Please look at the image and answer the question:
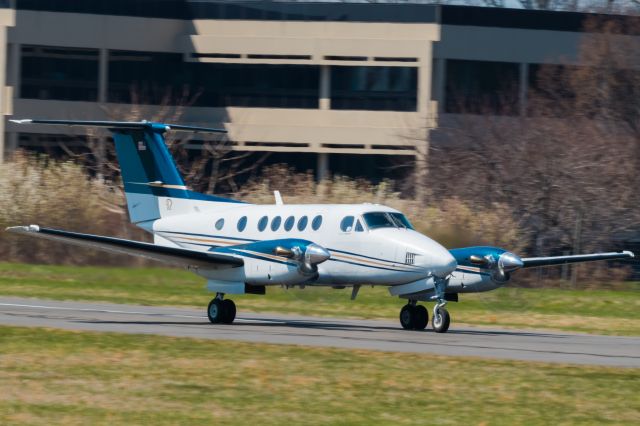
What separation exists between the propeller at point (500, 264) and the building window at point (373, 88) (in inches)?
1279

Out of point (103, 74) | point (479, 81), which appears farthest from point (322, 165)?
point (103, 74)

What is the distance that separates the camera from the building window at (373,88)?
54300 millimetres

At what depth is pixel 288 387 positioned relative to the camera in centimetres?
1380

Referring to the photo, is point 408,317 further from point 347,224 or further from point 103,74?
point 103,74

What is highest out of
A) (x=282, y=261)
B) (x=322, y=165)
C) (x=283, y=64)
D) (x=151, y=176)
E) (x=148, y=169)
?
(x=283, y=64)

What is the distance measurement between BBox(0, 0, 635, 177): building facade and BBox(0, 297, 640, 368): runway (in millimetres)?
27422

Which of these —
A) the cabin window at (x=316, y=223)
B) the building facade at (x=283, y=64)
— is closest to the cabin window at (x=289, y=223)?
the cabin window at (x=316, y=223)

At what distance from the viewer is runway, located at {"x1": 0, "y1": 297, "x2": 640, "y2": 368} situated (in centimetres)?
1816

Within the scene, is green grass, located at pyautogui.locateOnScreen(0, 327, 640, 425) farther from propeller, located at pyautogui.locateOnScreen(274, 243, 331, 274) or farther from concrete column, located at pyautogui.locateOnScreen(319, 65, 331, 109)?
concrete column, located at pyautogui.locateOnScreen(319, 65, 331, 109)

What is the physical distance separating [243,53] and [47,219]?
18.5 metres

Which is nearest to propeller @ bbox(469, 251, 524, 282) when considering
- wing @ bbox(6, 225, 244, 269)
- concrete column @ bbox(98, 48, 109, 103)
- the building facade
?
wing @ bbox(6, 225, 244, 269)

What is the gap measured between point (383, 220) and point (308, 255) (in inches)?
70.8

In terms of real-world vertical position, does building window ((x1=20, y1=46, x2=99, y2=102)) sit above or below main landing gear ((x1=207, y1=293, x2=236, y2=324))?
above

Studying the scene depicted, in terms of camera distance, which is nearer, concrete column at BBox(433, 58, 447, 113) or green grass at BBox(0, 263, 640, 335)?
green grass at BBox(0, 263, 640, 335)
